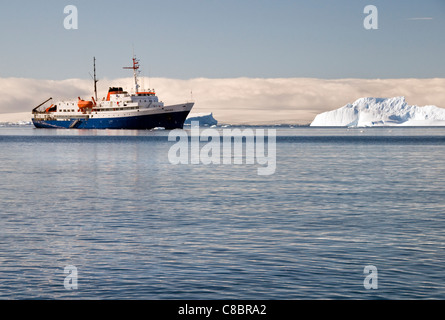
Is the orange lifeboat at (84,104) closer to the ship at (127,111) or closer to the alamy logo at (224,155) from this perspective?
the ship at (127,111)

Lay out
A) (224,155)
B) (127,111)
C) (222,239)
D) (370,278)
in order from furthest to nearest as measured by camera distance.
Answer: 1. (127,111)
2. (224,155)
3. (222,239)
4. (370,278)

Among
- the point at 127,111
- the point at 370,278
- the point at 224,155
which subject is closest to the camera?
the point at 370,278

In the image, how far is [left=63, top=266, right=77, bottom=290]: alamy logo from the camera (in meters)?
13.8

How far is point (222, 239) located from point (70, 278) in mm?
5702

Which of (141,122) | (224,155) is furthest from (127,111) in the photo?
(224,155)

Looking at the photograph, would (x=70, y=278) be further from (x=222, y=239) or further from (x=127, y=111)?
(x=127, y=111)

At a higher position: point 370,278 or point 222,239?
point 222,239

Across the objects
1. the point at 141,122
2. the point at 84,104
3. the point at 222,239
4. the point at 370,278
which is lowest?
the point at 370,278

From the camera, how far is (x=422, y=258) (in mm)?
16328

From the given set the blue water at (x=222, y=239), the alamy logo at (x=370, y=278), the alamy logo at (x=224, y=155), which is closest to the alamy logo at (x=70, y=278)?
the blue water at (x=222, y=239)

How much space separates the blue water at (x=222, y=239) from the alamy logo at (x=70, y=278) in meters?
0.14

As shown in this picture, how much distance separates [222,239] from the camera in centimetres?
1894

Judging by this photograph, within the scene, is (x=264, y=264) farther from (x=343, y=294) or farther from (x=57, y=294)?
(x=57, y=294)

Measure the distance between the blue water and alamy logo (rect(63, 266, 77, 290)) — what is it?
0.14 m
